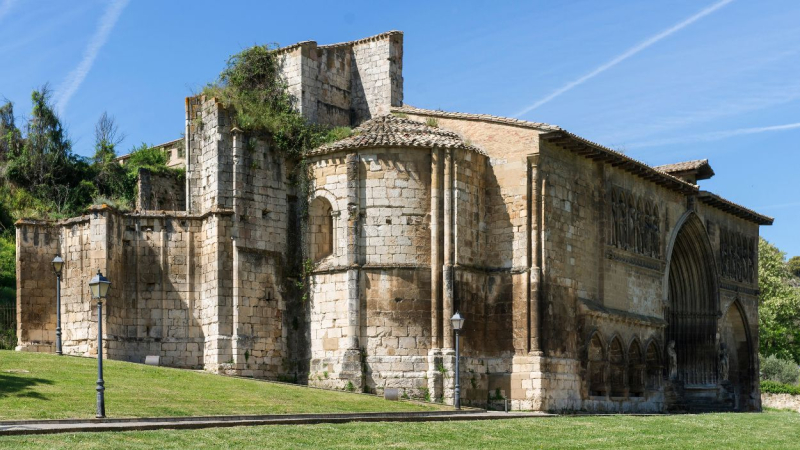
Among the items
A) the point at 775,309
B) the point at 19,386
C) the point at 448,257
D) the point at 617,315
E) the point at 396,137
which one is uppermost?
the point at 396,137

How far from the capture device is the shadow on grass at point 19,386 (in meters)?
24.1

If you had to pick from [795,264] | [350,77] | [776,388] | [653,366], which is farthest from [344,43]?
[795,264]

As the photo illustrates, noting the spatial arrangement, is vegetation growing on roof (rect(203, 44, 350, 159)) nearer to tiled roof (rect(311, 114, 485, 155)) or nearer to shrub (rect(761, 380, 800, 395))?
tiled roof (rect(311, 114, 485, 155))

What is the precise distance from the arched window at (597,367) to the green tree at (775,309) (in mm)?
31949

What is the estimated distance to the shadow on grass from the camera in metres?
24.1

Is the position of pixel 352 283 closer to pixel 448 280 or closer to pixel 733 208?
pixel 448 280

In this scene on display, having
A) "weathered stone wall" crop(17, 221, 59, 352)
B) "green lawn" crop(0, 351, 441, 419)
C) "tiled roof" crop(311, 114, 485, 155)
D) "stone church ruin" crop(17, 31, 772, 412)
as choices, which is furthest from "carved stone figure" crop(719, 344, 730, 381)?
"weathered stone wall" crop(17, 221, 59, 352)

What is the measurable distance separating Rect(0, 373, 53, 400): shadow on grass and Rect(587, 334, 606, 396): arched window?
18.7m

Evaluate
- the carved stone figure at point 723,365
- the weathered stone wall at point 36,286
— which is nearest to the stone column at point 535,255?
the weathered stone wall at point 36,286

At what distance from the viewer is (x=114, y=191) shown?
46406 mm

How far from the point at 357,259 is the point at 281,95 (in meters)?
6.90

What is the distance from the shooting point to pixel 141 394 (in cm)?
2608

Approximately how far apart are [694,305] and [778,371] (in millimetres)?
21005

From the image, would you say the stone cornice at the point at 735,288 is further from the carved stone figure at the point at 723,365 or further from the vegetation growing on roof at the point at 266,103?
the vegetation growing on roof at the point at 266,103
